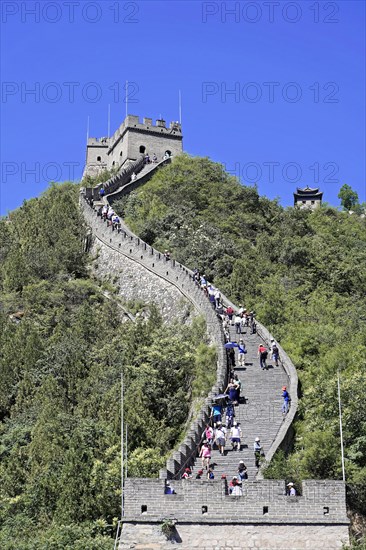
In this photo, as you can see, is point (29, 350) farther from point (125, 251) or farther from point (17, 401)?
point (125, 251)

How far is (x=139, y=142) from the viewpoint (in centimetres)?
7712

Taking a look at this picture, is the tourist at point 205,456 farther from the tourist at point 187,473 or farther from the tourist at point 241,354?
the tourist at point 241,354

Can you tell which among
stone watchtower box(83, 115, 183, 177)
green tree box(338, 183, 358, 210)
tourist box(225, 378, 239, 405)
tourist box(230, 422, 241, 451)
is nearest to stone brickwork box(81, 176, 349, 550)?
tourist box(230, 422, 241, 451)

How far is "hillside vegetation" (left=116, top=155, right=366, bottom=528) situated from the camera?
27016 mm

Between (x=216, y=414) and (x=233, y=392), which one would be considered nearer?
(x=216, y=414)

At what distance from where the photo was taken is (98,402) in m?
33.6

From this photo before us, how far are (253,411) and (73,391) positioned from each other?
8854mm

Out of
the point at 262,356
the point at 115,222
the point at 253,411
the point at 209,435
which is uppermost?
the point at 115,222

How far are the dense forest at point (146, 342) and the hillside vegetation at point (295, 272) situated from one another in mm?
77

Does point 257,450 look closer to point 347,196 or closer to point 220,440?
point 220,440

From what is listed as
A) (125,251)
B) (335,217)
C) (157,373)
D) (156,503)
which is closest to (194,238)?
(125,251)

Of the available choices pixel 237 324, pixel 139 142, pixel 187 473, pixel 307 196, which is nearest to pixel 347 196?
pixel 307 196

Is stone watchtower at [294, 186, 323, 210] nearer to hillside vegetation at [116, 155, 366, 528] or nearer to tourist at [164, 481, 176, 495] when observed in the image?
hillside vegetation at [116, 155, 366, 528]

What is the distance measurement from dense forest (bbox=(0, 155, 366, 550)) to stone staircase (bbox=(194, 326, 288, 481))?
2.65 ft
